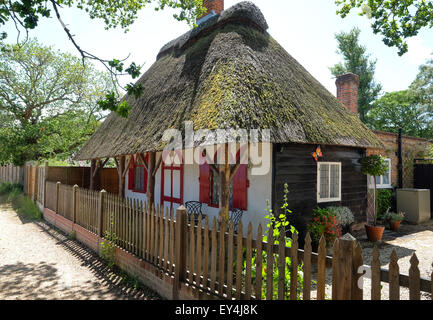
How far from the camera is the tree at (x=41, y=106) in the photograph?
1773cm

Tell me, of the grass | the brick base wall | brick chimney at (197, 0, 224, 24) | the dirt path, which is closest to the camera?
the brick base wall

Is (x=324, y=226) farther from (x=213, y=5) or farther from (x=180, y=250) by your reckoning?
(x=213, y=5)

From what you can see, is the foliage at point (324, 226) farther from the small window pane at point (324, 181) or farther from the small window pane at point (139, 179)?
the small window pane at point (139, 179)

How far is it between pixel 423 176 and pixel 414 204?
2380 mm

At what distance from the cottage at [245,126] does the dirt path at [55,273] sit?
225cm

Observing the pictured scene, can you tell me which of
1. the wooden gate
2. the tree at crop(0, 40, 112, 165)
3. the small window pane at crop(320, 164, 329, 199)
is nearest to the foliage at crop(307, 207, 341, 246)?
the small window pane at crop(320, 164, 329, 199)

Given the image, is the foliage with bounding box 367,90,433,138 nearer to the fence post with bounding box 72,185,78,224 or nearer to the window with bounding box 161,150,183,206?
the window with bounding box 161,150,183,206

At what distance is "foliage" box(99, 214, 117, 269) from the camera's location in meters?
5.75

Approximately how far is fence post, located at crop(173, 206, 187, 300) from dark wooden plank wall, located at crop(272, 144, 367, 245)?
2731mm

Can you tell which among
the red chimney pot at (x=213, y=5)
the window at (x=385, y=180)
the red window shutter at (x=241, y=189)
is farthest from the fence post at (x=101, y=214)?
the window at (x=385, y=180)

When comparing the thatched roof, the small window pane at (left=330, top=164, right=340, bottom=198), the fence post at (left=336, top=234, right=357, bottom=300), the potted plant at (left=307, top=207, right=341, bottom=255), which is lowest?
the potted plant at (left=307, top=207, right=341, bottom=255)
